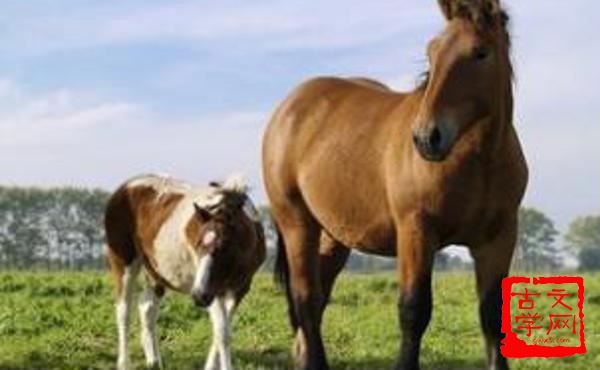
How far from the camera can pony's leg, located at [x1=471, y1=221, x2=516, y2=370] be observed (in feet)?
16.4

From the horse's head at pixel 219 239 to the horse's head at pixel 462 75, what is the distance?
11.1 ft

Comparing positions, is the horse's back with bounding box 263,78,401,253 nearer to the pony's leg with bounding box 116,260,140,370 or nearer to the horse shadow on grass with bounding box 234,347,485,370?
the horse shadow on grass with bounding box 234,347,485,370

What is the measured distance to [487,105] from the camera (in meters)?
4.72

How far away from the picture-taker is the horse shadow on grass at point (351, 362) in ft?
28.4

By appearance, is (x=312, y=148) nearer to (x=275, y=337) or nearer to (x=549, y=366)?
(x=549, y=366)

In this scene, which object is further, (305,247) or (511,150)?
(305,247)

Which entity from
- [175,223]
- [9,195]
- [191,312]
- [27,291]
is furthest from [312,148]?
[9,195]

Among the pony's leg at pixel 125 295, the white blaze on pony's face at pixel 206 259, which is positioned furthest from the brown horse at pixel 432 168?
the pony's leg at pixel 125 295

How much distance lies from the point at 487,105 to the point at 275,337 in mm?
6546

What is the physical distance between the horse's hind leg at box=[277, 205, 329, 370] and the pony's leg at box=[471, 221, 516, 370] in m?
1.44

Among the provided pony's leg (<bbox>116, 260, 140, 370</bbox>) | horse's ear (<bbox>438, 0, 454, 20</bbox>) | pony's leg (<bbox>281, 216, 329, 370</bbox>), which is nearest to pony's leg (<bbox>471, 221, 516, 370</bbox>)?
horse's ear (<bbox>438, 0, 454, 20</bbox>)

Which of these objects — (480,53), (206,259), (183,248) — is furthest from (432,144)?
(183,248)

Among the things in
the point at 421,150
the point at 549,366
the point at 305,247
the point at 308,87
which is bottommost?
the point at 549,366

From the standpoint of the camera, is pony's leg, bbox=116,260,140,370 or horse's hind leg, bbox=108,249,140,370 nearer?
pony's leg, bbox=116,260,140,370
